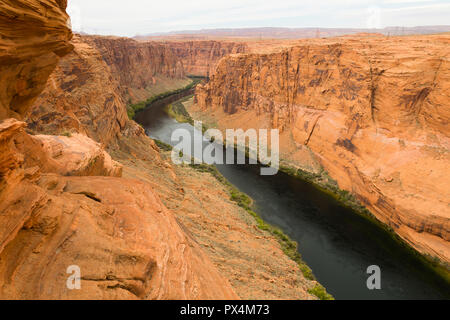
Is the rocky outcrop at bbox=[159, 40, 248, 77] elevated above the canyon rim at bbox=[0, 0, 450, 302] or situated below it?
above

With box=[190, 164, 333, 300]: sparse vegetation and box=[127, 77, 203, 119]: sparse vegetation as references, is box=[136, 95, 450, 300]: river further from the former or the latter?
box=[127, 77, 203, 119]: sparse vegetation

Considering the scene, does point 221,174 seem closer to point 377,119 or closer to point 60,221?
point 377,119

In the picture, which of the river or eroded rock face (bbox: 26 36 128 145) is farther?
the river

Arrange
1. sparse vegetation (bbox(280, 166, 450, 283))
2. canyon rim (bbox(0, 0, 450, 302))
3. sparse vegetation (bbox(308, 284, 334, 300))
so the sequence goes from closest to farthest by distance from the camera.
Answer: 1. canyon rim (bbox(0, 0, 450, 302))
2. sparse vegetation (bbox(308, 284, 334, 300))
3. sparse vegetation (bbox(280, 166, 450, 283))

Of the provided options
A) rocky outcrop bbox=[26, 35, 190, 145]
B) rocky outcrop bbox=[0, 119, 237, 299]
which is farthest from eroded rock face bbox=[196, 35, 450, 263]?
rocky outcrop bbox=[26, 35, 190, 145]

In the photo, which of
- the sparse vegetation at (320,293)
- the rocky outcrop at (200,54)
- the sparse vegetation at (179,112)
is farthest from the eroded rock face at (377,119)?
the rocky outcrop at (200,54)

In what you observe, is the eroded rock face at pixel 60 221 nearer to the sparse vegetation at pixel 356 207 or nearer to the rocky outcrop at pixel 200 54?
the sparse vegetation at pixel 356 207
